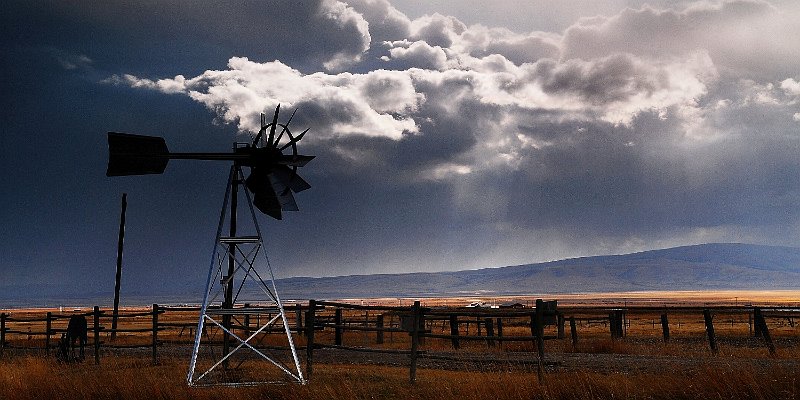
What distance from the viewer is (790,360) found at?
19.9 meters

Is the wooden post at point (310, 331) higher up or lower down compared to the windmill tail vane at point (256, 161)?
lower down

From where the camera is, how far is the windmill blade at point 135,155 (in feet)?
50.9

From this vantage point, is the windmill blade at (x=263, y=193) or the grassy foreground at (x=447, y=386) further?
the windmill blade at (x=263, y=193)

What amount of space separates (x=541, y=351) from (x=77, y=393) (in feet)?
29.7

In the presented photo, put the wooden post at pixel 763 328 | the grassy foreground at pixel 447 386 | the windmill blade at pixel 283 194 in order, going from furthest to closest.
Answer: the wooden post at pixel 763 328, the windmill blade at pixel 283 194, the grassy foreground at pixel 447 386

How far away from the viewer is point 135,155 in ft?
51.4

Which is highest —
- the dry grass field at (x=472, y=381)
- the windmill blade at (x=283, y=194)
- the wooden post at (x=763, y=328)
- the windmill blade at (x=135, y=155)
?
the windmill blade at (x=135, y=155)

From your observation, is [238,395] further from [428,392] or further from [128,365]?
[128,365]

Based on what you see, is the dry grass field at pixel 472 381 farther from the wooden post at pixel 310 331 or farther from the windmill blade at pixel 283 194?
the windmill blade at pixel 283 194

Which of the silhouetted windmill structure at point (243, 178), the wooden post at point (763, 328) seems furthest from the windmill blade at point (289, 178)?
the wooden post at point (763, 328)

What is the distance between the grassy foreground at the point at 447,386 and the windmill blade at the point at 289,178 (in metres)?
4.06

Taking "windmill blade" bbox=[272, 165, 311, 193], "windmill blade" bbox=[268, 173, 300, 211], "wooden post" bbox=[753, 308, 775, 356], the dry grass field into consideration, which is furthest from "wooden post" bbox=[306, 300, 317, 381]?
"wooden post" bbox=[753, 308, 775, 356]

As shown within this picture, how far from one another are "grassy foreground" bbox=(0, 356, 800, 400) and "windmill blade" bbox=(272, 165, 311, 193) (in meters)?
4.06

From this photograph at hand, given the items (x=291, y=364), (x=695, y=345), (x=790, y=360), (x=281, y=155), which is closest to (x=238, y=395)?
(x=281, y=155)
